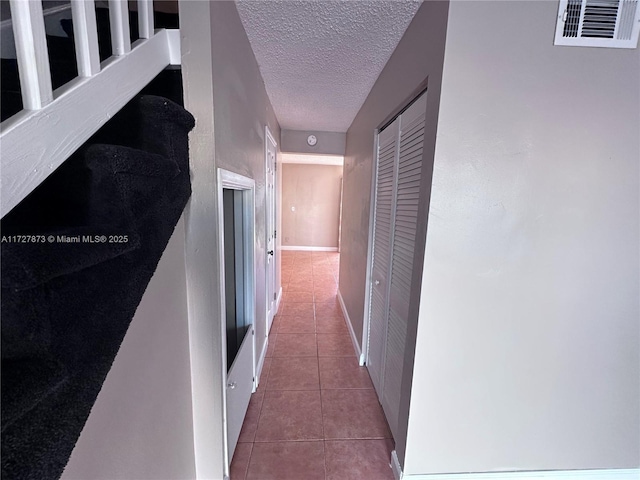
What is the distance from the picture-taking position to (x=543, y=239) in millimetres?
1169

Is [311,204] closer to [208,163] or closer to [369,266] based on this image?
[369,266]

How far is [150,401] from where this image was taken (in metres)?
0.86

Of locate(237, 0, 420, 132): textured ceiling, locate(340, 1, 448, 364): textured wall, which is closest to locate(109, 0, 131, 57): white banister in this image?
locate(237, 0, 420, 132): textured ceiling

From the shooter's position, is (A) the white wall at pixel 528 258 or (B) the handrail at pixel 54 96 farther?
(A) the white wall at pixel 528 258

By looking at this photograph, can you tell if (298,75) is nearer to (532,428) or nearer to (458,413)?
(458,413)

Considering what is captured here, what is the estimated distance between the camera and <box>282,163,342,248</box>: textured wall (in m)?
7.14

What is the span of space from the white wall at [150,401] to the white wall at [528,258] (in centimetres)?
111

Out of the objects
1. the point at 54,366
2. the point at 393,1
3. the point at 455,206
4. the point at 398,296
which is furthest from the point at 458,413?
the point at 393,1

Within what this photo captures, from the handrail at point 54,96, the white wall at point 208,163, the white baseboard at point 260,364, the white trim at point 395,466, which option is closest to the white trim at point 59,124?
the handrail at point 54,96

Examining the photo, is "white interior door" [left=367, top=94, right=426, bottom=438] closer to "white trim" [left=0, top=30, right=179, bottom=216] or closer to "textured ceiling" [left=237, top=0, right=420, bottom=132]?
"textured ceiling" [left=237, top=0, right=420, bottom=132]

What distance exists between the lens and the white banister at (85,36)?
0.60 m

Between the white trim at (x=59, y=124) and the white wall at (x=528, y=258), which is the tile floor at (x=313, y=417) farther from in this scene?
the white trim at (x=59, y=124)

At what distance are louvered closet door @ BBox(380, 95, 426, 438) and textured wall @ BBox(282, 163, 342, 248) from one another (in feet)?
18.7

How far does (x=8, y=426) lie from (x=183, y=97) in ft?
3.62
